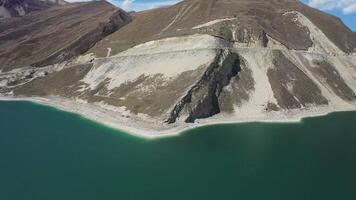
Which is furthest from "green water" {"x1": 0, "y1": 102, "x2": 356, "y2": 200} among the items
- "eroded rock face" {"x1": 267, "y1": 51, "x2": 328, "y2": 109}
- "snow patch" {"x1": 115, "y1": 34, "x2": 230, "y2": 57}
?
"snow patch" {"x1": 115, "y1": 34, "x2": 230, "y2": 57}

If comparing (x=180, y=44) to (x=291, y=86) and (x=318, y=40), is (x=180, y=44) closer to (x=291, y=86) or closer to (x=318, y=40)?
(x=291, y=86)

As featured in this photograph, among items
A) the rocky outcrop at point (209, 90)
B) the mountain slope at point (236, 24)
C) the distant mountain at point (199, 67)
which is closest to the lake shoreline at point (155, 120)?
the distant mountain at point (199, 67)

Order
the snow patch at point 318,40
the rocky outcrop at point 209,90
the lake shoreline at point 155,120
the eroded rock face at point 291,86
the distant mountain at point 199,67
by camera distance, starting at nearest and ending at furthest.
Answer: the lake shoreline at point 155,120 < the rocky outcrop at point 209,90 < the distant mountain at point 199,67 < the eroded rock face at point 291,86 < the snow patch at point 318,40

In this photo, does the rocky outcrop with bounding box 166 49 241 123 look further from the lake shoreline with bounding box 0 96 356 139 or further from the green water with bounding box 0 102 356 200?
the green water with bounding box 0 102 356 200

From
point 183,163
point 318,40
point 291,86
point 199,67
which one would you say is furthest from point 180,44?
point 183,163

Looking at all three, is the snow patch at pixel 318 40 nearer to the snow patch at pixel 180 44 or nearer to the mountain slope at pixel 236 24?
the mountain slope at pixel 236 24

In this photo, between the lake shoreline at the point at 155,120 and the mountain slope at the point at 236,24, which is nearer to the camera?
the lake shoreline at the point at 155,120
